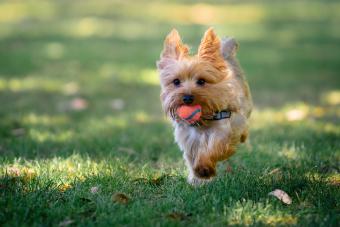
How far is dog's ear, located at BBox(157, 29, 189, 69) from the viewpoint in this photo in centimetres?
554

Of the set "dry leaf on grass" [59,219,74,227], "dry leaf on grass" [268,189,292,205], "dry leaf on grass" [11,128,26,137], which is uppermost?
"dry leaf on grass" [59,219,74,227]

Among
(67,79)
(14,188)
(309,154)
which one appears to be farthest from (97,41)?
(14,188)

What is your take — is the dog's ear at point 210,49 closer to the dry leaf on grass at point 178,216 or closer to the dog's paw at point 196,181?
the dog's paw at point 196,181

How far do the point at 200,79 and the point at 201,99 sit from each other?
0.23 meters

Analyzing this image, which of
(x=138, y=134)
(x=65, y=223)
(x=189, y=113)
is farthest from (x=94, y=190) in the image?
(x=138, y=134)

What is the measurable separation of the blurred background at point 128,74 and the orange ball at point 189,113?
1535 millimetres

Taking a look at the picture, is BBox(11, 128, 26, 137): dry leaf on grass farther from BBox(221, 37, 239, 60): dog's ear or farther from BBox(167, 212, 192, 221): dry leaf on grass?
BBox(167, 212, 192, 221): dry leaf on grass

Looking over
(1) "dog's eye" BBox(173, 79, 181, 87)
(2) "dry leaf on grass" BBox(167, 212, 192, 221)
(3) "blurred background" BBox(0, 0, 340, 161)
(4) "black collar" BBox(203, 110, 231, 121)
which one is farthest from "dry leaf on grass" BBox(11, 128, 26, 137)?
(2) "dry leaf on grass" BBox(167, 212, 192, 221)

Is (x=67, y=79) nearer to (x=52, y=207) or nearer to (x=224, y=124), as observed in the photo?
(x=224, y=124)

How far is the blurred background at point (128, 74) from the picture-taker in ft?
25.2

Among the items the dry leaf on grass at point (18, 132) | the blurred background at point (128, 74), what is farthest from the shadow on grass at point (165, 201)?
the dry leaf on grass at point (18, 132)

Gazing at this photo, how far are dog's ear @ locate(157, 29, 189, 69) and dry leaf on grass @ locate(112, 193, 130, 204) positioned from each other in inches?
59.8

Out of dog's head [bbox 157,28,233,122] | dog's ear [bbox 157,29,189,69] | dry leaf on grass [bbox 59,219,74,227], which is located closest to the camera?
dry leaf on grass [bbox 59,219,74,227]

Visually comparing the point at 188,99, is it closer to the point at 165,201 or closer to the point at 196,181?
the point at 196,181
